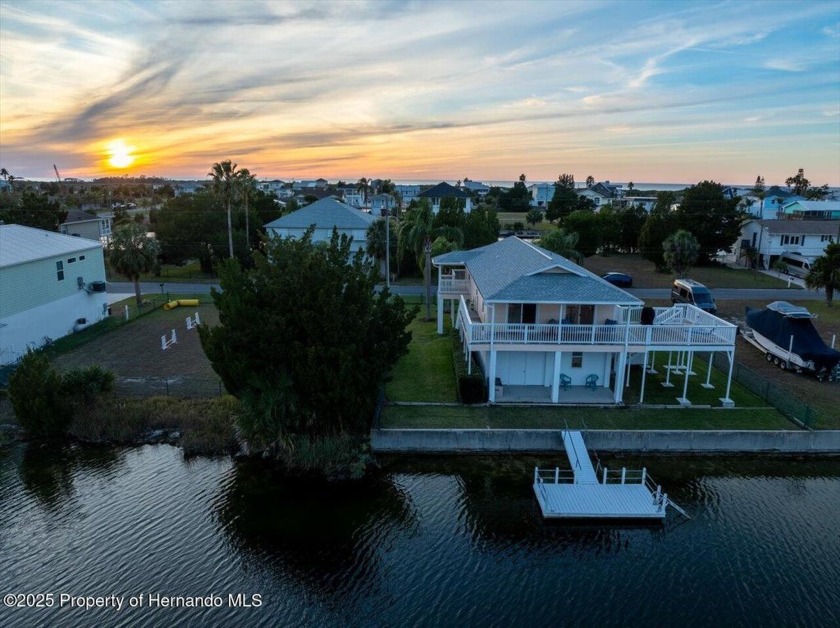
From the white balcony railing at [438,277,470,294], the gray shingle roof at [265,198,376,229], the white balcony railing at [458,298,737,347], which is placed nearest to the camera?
the white balcony railing at [458,298,737,347]

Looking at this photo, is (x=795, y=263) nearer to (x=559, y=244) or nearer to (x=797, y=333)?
(x=559, y=244)

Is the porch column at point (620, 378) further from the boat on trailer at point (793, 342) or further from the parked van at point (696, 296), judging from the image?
the parked van at point (696, 296)

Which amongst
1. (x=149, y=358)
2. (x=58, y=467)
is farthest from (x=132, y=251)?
(x=58, y=467)

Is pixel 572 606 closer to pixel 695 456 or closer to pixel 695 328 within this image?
pixel 695 456

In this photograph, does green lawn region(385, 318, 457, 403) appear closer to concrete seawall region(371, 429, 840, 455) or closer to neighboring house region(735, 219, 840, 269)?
concrete seawall region(371, 429, 840, 455)

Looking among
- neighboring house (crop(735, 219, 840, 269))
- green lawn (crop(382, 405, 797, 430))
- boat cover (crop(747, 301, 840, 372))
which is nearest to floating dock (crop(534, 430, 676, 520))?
green lawn (crop(382, 405, 797, 430))
